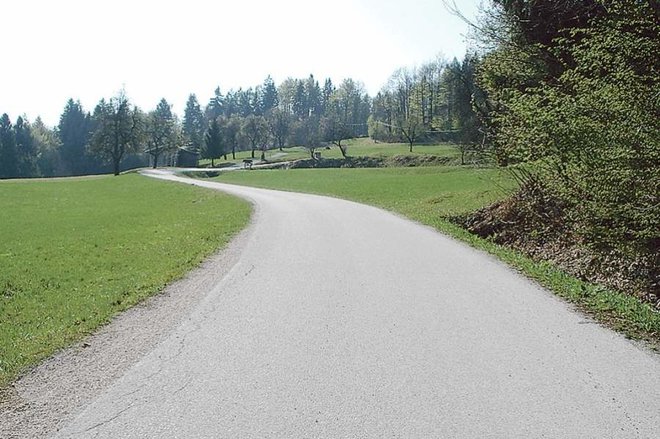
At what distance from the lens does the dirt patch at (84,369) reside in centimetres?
427

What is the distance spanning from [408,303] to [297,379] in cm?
317

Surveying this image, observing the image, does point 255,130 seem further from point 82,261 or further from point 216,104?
point 82,261

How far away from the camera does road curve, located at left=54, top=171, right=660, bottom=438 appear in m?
4.05

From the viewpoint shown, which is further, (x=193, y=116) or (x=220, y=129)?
(x=193, y=116)

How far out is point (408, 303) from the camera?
770 centimetres

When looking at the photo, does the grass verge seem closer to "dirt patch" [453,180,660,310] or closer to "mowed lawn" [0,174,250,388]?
"dirt patch" [453,180,660,310]

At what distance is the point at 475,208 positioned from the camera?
2008cm

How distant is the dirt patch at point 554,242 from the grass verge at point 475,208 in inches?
22.0

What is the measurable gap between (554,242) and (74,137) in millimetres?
126623

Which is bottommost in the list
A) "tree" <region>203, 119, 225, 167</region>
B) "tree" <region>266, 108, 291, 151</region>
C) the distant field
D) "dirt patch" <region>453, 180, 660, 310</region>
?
"dirt patch" <region>453, 180, 660, 310</region>

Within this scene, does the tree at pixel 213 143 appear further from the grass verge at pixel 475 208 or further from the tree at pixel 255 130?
the grass verge at pixel 475 208

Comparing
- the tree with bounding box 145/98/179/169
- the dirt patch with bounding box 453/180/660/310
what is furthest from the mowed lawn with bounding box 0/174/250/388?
the tree with bounding box 145/98/179/169

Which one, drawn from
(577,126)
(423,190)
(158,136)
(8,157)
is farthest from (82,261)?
(8,157)

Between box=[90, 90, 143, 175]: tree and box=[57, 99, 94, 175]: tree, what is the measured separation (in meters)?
36.7
